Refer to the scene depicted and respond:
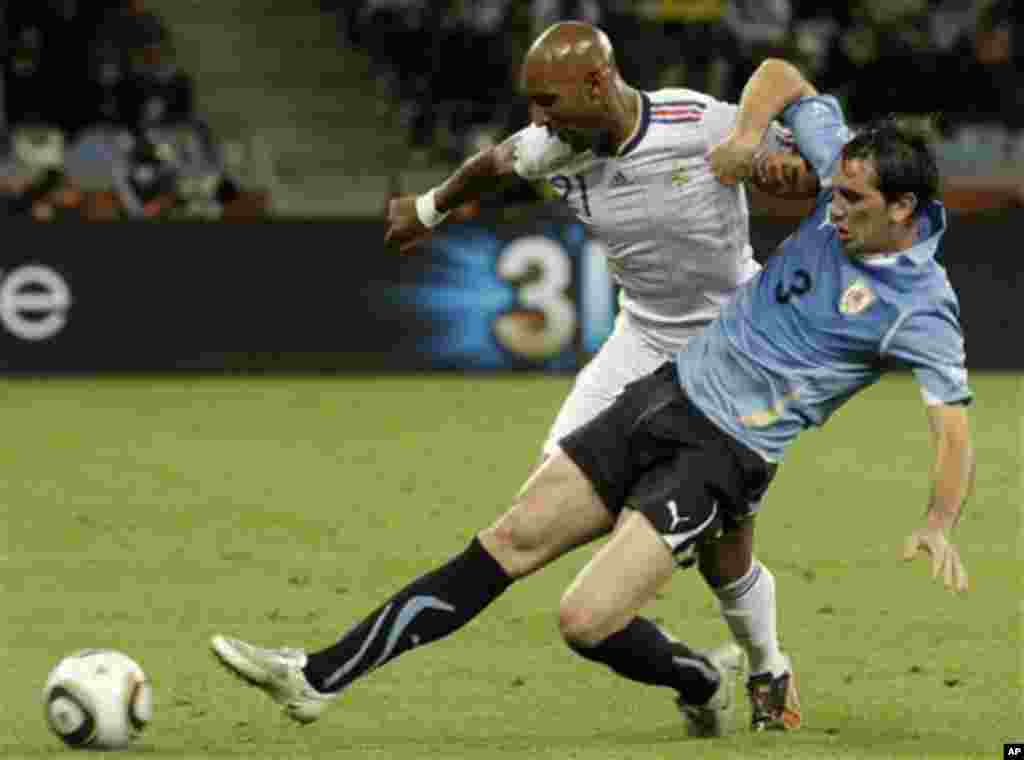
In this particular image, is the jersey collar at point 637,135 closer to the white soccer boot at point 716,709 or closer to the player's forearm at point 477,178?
the player's forearm at point 477,178

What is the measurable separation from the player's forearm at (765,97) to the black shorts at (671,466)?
0.79 m

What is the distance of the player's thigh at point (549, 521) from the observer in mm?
6105

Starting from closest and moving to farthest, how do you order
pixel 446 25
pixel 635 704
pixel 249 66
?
pixel 635 704 → pixel 446 25 → pixel 249 66

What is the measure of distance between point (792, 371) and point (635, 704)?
4.68 feet

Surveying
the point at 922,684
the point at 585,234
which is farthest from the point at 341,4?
the point at 922,684

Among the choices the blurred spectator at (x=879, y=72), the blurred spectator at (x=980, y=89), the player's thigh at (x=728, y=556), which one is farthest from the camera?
the blurred spectator at (x=980, y=89)

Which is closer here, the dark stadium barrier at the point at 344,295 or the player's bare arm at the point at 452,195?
the player's bare arm at the point at 452,195

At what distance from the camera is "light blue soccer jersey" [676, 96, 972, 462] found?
5945 millimetres

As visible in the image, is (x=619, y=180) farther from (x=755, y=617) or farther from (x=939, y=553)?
(x=939, y=553)

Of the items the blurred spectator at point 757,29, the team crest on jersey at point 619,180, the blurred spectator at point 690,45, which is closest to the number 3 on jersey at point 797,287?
the team crest on jersey at point 619,180

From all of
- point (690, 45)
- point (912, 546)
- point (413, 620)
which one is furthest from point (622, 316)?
point (690, 45)

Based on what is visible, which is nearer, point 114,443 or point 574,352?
point 114,443

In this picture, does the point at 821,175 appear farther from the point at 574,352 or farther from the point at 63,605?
the point at 574,352

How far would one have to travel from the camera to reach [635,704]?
6.98 m
